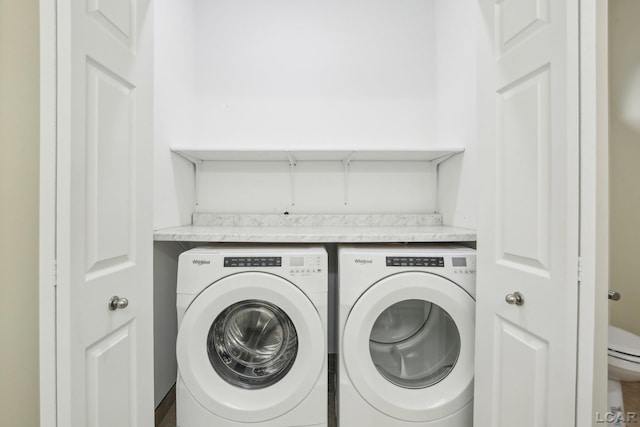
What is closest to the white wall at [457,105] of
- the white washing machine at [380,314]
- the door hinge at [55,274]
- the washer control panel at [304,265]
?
the white washing machine at [380,314]

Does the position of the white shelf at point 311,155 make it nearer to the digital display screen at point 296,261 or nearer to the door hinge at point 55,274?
the digital display screen at point 296,261

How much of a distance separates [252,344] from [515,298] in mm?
1098

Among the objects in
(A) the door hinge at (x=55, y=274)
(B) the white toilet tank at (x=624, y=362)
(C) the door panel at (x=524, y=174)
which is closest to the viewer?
(A) the door hinge at (x=55, y=274)

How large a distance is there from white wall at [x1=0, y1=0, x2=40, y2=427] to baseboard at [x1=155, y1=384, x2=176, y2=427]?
810 mm

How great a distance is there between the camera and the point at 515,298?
2.78ft

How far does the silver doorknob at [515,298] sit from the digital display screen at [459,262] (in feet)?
0.97

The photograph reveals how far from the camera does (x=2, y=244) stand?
70cm

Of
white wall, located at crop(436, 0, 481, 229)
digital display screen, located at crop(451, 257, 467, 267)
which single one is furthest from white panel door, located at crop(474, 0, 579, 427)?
white wall, located at crop(436, 0, 481, 229)

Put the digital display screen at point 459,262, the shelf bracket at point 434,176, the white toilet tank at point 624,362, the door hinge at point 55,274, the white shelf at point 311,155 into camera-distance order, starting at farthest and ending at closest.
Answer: the shelf bracket at point 434,176 → the white shelf at point 311,155 → the digital display screen at point 459,262 → the white toilet tank at point 624,362 → the door hinge at point 55,274

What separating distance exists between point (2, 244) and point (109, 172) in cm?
31

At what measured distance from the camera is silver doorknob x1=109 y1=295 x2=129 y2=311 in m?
0.79

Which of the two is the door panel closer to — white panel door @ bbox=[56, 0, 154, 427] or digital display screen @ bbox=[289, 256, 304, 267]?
digital display screen @ bbox=[289, 256, 304, 267]

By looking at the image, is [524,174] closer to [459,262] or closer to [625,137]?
[459,262]

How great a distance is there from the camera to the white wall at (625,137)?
1266 mm
